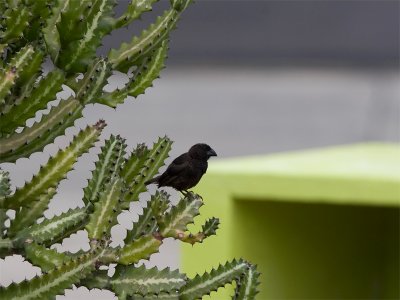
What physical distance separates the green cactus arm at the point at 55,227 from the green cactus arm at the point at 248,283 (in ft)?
1.70

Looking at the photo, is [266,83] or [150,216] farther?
[266,83]

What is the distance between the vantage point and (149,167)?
3.26m

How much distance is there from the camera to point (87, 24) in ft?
10.4

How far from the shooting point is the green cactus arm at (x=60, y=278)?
2.96 m

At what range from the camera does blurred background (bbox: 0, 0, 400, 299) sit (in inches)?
699

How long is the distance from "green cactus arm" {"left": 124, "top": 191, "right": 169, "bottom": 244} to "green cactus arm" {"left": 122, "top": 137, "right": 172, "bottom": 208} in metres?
0.08

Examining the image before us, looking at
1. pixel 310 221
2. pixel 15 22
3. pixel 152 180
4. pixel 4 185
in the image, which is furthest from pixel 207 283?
pixel 310 221

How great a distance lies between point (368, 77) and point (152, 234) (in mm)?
19029

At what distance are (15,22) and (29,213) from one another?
0.55 meters

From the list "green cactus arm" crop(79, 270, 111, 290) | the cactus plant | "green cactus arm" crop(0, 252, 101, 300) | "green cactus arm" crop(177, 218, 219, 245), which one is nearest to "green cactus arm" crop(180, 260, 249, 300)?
the cactus plant

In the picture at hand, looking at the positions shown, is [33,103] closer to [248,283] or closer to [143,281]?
[143,281]

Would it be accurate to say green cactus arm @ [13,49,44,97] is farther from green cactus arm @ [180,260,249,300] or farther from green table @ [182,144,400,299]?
green table @ [182,144,400,299]

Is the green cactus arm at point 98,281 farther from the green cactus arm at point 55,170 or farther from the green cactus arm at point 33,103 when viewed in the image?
the green cactus arm at point 33,103

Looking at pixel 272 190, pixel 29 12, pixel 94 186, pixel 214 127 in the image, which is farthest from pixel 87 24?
pixel 214 127
